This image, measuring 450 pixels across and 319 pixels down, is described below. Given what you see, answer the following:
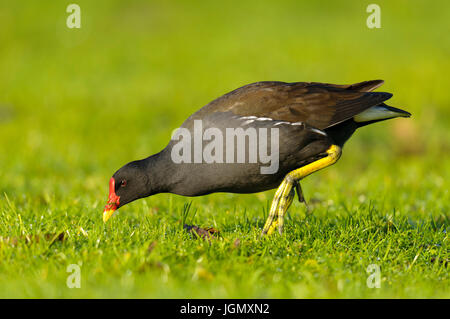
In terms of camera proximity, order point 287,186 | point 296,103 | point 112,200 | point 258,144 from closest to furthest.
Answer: point 258,144 < point 287,186 < point 296,103 < point 112,200

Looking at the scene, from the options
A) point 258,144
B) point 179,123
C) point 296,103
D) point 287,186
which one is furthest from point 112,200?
point 179,123

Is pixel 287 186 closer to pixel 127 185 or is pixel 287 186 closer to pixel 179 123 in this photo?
pixel 127 185

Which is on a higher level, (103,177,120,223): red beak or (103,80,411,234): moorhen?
(103,80,411,234): moorhen

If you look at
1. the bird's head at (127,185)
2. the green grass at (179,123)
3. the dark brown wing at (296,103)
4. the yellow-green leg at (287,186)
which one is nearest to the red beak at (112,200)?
the bird's head at (127,185)

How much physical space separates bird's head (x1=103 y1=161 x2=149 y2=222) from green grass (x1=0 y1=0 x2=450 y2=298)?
7.2 inches

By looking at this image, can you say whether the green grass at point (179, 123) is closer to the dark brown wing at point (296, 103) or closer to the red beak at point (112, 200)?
the red beak at point (112, 200)

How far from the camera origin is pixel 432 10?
20125mm

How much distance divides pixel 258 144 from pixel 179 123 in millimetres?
7496

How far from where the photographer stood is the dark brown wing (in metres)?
5.39

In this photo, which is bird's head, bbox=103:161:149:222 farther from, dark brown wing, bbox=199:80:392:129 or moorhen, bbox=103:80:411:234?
dark brown wing, bbox=199:80:392:129

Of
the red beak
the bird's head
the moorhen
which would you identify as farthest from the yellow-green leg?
the red beak

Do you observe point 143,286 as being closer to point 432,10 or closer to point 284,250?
point 284,250

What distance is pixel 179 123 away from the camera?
12500 mm

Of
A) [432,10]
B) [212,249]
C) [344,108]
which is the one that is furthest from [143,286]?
[432,10]
